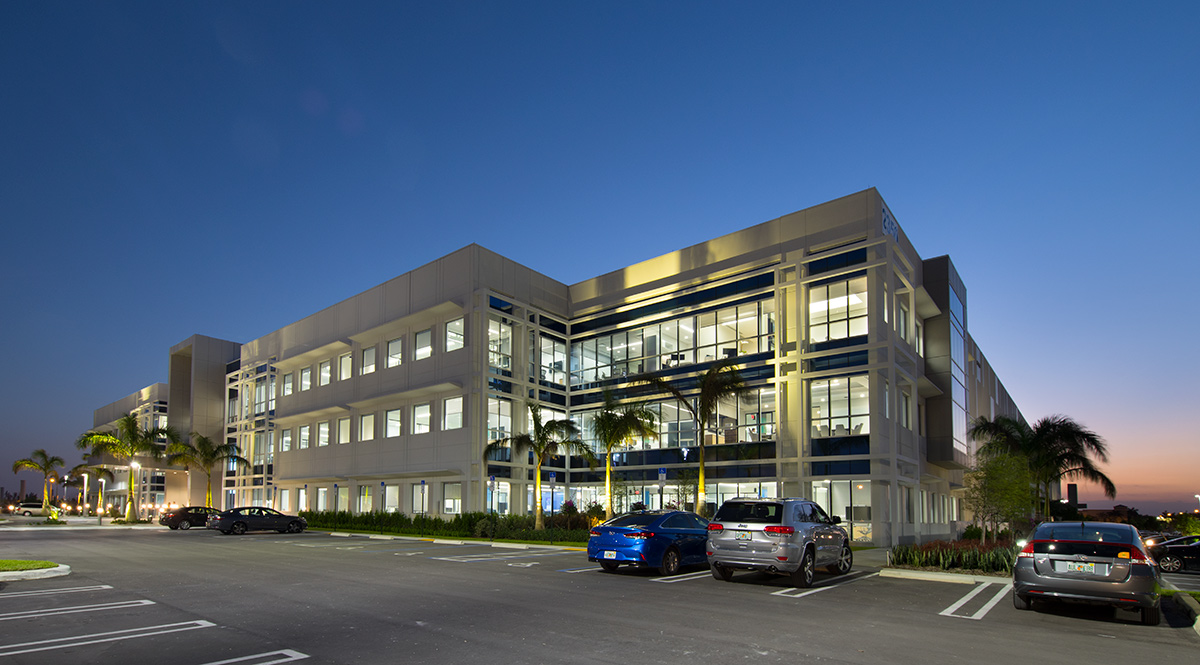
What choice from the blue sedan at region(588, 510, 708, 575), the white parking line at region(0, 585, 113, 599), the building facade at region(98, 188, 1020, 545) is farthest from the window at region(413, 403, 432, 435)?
the white parking line at region(0, 585, 113, 599)

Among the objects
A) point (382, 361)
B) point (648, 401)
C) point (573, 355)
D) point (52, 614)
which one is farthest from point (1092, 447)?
point (52, 614)

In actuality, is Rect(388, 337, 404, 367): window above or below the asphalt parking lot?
above

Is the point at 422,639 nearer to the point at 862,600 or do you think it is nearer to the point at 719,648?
the point at 719,648

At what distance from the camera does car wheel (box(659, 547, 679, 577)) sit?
58.5ft

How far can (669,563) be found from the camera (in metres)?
18.0

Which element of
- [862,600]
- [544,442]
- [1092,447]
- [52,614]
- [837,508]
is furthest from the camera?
[1092,447]

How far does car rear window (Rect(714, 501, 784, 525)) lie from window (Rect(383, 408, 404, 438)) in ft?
103

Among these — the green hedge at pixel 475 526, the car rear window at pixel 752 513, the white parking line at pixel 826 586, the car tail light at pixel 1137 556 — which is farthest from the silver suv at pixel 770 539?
the green hedge at pixel 475 526

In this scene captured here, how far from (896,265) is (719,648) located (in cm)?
2927

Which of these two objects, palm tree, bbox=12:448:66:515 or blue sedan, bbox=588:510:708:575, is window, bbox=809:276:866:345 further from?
palm tree, bbox=12:448:66:515

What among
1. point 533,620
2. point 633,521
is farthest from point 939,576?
point 533,620

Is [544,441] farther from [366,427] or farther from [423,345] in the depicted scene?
[366,427]

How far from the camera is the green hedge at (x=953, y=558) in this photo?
17.8 metres

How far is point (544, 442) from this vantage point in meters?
36.2
